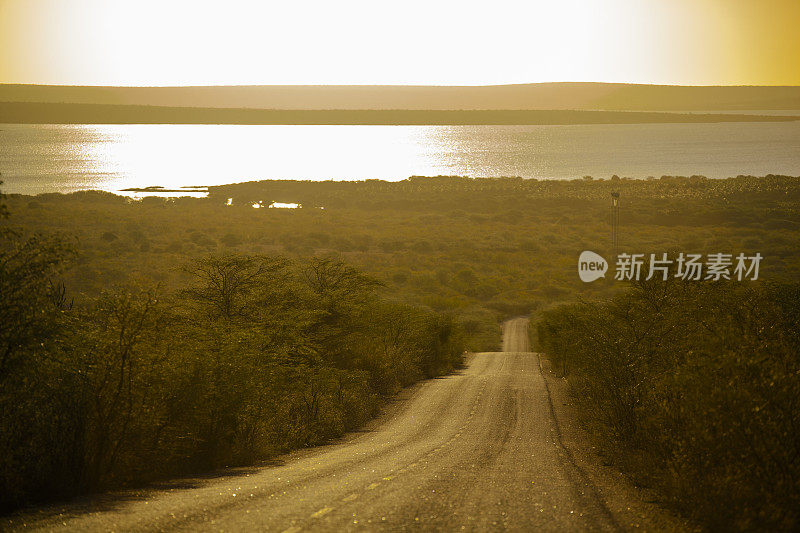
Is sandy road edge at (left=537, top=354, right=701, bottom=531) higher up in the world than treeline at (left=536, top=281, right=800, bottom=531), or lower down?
lower down

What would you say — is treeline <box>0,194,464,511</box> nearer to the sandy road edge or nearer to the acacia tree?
the acacia tree

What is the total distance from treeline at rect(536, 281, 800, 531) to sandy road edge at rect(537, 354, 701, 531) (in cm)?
26

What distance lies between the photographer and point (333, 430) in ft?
61.0

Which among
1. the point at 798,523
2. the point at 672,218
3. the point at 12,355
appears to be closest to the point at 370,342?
the point at 12,355

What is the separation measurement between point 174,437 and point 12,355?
3.41 meters

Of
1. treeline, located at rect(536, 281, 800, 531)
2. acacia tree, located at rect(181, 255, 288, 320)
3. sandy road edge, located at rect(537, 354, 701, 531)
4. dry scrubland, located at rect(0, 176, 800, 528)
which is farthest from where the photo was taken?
acacia tree, located at rect(181, 255, 288, 320)

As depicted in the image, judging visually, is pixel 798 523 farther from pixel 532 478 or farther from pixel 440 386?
pixel 440 386

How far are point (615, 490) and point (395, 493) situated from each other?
3.63m

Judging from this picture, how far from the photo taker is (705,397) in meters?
9.14

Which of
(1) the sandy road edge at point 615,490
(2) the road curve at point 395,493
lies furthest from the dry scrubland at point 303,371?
(2) the road curve at point 395,493

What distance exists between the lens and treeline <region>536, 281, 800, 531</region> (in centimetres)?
809

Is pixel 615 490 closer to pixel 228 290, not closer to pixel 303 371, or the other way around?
pixel 303 371

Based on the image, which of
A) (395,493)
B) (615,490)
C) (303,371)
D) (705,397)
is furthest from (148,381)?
(705,397)

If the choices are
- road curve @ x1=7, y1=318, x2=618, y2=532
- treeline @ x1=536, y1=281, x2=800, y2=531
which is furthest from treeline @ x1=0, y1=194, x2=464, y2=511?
treeline @ x1=536, y1=281, x2=800, y2=531
